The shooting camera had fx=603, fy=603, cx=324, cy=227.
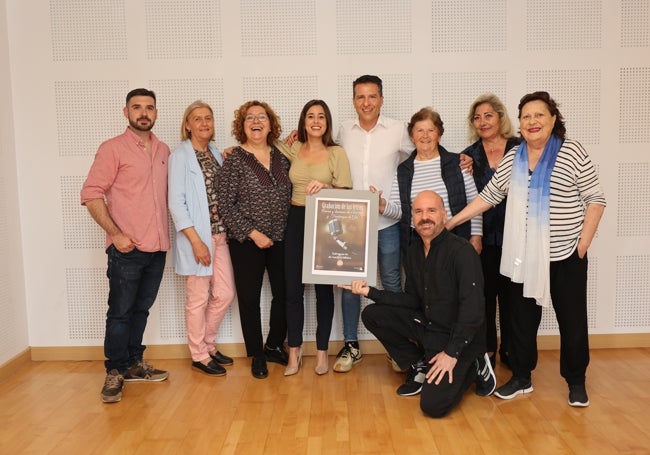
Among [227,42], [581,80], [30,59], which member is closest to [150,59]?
[227,42]

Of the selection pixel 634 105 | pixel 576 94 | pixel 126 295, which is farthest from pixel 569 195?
pixel 126 295

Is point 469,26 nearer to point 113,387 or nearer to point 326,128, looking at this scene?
point 326,128

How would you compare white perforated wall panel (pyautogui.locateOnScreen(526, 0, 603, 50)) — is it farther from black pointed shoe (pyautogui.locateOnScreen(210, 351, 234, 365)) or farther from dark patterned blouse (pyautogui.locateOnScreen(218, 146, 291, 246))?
black pointed shoe (pyautogui.locateOnScreen(210, 351, 234, 365))

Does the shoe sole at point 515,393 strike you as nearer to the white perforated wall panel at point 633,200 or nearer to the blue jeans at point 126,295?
the white perforated wall panel at point 633,200

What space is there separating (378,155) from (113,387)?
87.6 inches

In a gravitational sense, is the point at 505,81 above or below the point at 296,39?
below

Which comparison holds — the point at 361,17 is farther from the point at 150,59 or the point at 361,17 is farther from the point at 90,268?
the point at 90,268

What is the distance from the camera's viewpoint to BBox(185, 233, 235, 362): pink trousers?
163 inches

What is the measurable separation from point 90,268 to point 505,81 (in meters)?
3.36

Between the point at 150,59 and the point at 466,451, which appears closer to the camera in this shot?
the point at 466,451

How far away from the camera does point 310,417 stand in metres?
3.34

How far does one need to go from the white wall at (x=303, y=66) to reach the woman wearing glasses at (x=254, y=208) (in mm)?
483

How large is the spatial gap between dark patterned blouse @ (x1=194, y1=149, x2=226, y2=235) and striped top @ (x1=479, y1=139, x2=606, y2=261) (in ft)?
6.85

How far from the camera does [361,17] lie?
436cm
